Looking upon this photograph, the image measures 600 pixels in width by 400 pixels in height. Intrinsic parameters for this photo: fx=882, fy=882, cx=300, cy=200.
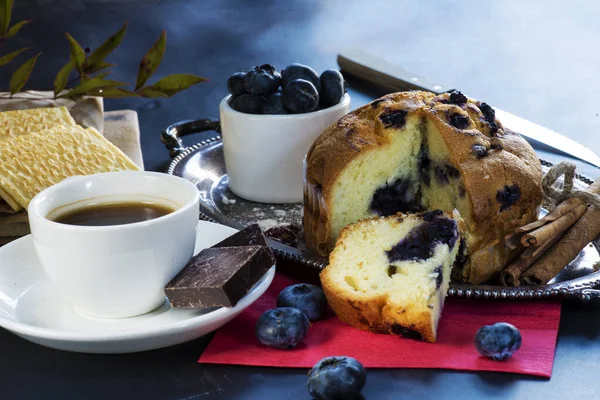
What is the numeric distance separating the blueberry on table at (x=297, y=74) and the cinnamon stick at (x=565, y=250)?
34.7 inches

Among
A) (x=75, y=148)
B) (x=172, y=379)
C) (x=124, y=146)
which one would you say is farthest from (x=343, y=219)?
(x=124, y=146)

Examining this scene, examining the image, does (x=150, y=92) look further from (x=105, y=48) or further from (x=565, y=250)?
(x=565, y=250)

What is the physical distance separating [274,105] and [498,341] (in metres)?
1.13

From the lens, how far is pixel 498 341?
1.74 metres

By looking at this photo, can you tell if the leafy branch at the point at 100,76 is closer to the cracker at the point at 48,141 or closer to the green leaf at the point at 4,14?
the green leaf at the point at 4,14

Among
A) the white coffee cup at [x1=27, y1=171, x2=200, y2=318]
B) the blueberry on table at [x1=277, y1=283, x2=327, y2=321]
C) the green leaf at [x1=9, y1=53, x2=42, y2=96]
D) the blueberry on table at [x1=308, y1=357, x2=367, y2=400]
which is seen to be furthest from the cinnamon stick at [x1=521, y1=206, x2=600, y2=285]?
the green leaf at [x1=9, y1=53, x2=42, y2=96]

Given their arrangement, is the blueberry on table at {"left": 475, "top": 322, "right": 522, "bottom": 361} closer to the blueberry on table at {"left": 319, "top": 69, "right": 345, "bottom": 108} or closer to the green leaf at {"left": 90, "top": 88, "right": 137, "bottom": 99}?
the blueberry on table at {"left": 319, "top": 69, "right": 345, "bottom": 108}

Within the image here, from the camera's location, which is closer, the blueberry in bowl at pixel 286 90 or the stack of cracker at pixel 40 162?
the stack of cracker at pixel 40 162

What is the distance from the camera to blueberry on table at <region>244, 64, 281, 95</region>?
255 centimetres

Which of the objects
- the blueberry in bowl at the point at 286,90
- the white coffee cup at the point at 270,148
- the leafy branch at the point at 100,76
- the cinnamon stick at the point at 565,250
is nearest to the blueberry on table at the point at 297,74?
the blueberry in bowl at the point at 286,90

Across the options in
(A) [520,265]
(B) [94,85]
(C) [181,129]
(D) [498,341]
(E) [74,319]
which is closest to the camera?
(D) [498,341]

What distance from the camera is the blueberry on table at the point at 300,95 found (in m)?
2.55

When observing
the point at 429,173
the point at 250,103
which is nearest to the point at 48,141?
the point at 250,103

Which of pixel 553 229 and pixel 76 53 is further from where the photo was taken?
pixel 76 53
